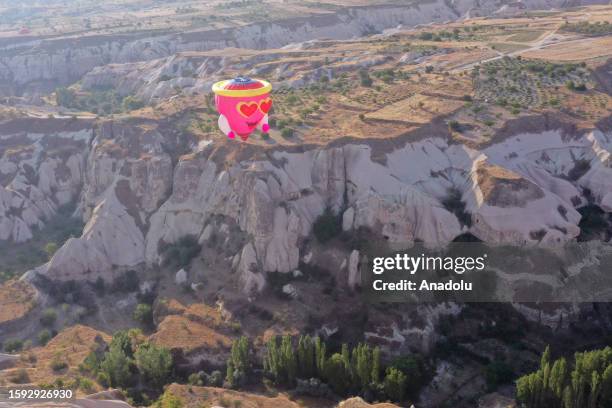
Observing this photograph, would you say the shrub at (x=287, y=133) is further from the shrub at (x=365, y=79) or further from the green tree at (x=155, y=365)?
the green tree at (x=155, y=365)

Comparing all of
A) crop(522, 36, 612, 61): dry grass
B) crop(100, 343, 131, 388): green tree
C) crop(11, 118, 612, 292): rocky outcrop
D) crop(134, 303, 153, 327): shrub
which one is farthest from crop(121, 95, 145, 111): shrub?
crop(522, 36, 612, 61): dry grass


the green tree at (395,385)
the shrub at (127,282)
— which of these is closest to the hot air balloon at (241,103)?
the shrub at (127,282)

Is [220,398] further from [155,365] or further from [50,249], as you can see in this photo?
[50,249]

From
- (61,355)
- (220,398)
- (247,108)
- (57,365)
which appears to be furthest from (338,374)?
(247,108)

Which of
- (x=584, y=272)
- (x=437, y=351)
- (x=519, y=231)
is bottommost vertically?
(x=437, y=351)

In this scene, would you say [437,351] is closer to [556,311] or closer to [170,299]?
[556,311]

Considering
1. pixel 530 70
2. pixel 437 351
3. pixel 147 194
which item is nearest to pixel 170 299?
pixel 147 194

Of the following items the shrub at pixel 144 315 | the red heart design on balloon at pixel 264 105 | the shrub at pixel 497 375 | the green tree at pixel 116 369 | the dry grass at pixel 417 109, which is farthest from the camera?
the dry grass at pixel 417 109
